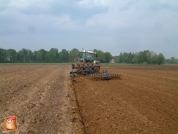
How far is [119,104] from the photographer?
8664mm

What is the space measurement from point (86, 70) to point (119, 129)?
15.0 meters

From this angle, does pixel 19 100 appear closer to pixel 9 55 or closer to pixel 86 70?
pixel 86 70

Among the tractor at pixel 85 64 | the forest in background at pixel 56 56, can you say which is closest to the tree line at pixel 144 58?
the forest in background at pixel 56 56

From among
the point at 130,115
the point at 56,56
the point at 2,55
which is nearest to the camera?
the point at 130,115

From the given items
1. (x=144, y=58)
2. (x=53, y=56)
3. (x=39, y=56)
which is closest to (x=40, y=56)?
(x=39, y=56)

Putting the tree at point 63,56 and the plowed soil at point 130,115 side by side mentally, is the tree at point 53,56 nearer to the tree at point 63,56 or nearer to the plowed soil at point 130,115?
the tree at point 63,56

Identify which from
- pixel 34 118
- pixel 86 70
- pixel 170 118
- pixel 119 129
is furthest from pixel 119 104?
pixel 86 70

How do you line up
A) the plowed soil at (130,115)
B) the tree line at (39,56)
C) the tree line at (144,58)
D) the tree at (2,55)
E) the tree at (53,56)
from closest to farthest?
the plowed soil at (130,115) < the tree line at (144,58) < the tree at (2,55) < the tree line at (39,56) < the tree at (53,56)

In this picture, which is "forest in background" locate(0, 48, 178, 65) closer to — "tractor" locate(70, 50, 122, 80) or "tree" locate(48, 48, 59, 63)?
"tree" locate(48, 48, 59, 63)

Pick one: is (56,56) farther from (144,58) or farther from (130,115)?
(130,115)

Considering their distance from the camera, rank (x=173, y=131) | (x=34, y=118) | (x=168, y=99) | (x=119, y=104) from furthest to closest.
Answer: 1. (x=168, y=99)
2. (x=119, y=104)
3. (x=34, y=118)
4. (x=173, y=131)

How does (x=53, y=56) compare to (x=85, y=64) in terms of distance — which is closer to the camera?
(x=85, y=64)

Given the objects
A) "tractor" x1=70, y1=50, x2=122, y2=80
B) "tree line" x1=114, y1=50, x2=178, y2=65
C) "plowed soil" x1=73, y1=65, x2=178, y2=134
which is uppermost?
"tree line" x1=114, y1=50, x2=178, y2=65

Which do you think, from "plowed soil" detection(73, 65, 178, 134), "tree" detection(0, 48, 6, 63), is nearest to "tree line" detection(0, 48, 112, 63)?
"tree" detection(0, 48, 6, 63)
